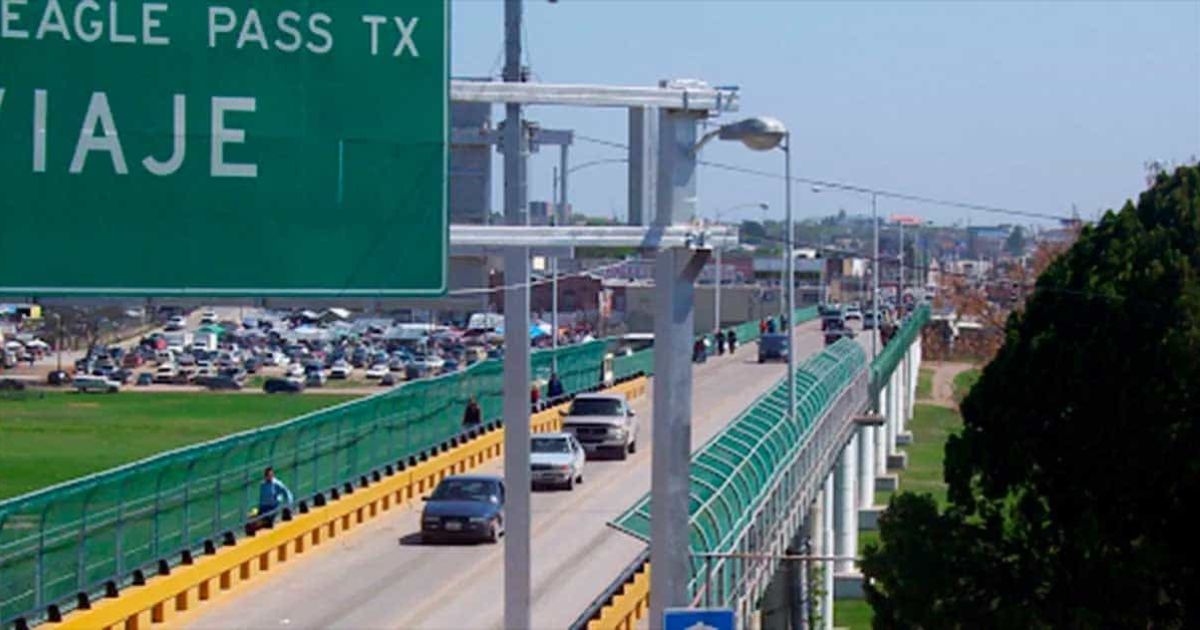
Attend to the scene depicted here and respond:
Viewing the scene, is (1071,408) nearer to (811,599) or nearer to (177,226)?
(177,226)

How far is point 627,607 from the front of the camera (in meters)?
23.3

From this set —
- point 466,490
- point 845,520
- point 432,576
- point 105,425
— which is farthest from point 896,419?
point 432,576

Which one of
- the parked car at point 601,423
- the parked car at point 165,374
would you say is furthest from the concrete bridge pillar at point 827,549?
the parked car at point 165,374

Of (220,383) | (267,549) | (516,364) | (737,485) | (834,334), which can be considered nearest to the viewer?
(516,364)

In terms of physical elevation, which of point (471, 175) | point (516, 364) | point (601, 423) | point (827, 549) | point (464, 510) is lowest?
point (827, 549)

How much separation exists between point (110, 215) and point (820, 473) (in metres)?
29.3

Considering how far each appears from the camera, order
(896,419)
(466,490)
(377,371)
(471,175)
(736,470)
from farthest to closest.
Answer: (377,371) → (896,419) → (466,490) → (736,470) → (471,175)

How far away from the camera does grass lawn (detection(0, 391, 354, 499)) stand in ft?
183

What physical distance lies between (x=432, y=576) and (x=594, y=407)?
56.3 ft

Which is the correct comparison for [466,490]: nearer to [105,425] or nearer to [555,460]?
[555,460]

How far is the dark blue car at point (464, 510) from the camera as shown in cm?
3447

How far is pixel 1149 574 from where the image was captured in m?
19.5

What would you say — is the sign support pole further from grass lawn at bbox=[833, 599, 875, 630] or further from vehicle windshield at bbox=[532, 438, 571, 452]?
grass lawn at bbox=[833, 599, 875, 630]

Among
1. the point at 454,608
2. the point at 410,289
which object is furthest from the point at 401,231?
the point at 454,608
